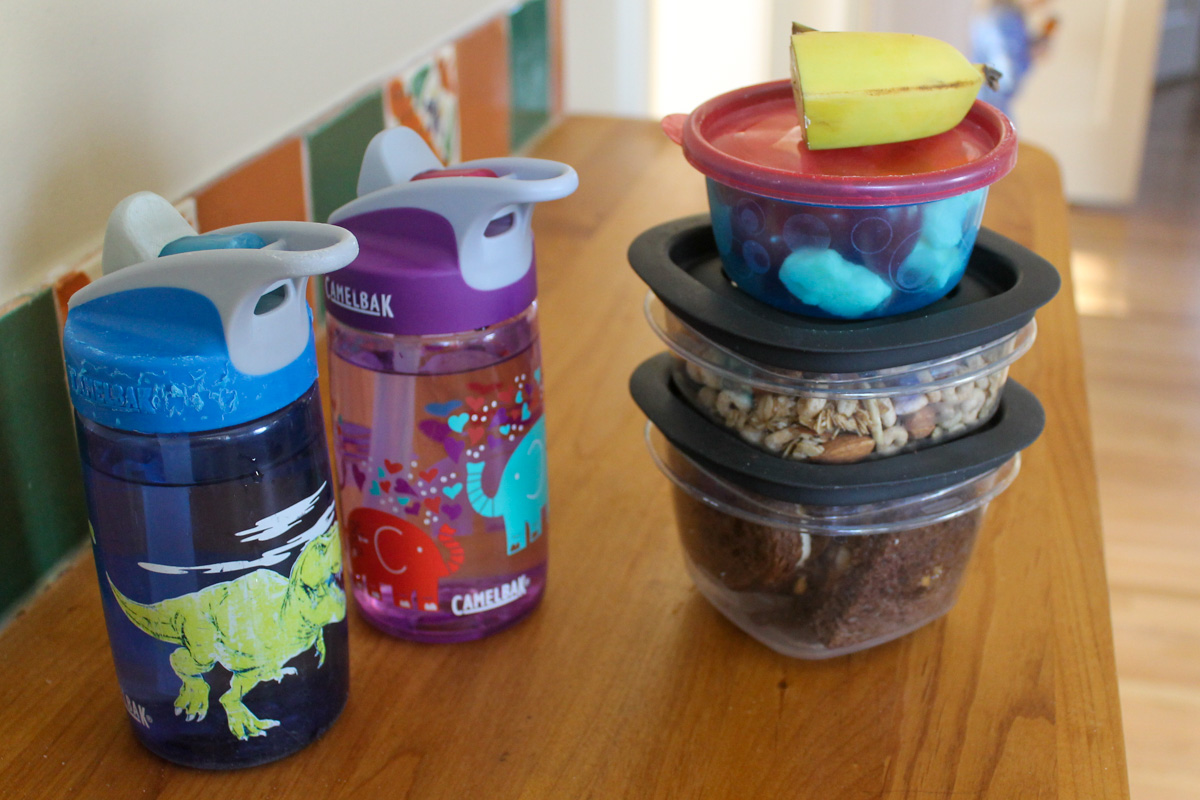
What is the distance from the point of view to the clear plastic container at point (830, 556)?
479mm

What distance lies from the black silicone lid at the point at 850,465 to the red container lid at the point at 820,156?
0.36ft

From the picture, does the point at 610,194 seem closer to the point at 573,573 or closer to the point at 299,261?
the point at 573,573

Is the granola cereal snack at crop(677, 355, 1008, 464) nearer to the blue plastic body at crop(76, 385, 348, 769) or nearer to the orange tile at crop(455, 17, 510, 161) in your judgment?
the blue plastic body at crop(76, 385, 348, 769)

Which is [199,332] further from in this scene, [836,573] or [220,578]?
[836,573]

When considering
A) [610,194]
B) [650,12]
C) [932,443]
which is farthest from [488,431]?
[650,12]

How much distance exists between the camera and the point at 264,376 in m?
0.38

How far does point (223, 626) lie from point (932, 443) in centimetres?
30

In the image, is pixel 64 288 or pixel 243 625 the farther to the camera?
pixel 64 288

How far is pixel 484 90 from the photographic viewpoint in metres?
1.04

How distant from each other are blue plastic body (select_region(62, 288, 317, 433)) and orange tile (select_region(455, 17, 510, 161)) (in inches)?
25.5

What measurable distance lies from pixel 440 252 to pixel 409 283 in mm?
18

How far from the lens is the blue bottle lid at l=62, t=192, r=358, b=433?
36 centimetres

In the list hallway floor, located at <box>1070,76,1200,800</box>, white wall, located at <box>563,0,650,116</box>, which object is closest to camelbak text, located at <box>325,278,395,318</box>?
white wall, located at <box>563,0,650,116</box>

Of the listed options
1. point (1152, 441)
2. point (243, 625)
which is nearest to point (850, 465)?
point (243, 625)
